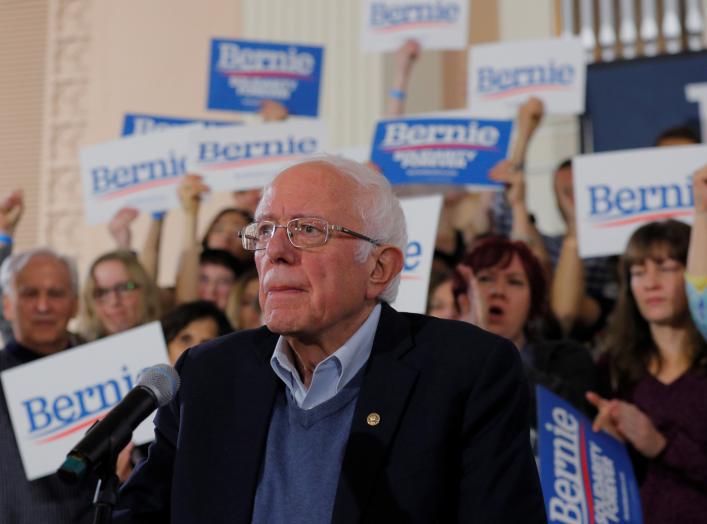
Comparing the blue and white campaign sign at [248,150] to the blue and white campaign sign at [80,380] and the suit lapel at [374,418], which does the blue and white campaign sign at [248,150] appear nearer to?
the blue and white campaign sign at [80,380]

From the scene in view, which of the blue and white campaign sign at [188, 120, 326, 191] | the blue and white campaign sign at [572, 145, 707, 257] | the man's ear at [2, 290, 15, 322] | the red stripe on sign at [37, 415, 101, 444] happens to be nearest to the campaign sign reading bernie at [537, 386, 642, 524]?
the blue and white campaign sign at [572, 145, 707, 257]

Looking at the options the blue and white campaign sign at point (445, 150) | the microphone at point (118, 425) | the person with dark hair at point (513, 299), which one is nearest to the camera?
the microphone at point (118, 425)

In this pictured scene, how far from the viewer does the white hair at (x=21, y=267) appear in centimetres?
342

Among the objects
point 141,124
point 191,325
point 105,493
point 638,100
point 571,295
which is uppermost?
point 638,100

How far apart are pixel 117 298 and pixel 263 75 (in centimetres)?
136

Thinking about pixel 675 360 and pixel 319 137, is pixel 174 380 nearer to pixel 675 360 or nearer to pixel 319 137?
pixel 675 360

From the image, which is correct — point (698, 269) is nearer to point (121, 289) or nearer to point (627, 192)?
point (627, 192)

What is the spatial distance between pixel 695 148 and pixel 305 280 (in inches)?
87.2

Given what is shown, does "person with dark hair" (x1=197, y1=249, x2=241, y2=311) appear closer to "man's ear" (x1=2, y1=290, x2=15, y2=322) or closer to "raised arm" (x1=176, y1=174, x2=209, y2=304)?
"raised arm" (x1=176, y1=174, x2=209, y2=304)

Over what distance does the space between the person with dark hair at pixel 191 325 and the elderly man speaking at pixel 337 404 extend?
1.64m

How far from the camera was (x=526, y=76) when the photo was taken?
4328 mm

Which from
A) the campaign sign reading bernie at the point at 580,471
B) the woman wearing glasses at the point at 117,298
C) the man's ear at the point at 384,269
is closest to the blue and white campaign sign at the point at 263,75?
the woman wearing glasses at the point at 117,298

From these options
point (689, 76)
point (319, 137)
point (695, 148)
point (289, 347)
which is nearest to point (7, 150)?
point (319, 137)

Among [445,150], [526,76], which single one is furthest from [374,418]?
[526,76]
